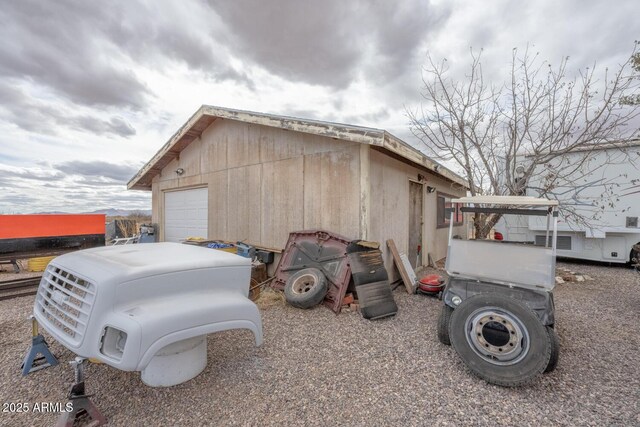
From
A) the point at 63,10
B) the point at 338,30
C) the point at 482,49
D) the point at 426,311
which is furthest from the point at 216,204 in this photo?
the point at 482,49

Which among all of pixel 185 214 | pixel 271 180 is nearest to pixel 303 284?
pixel 271 180

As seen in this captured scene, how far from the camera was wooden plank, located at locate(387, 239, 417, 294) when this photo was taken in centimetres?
555

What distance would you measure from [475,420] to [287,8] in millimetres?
7442

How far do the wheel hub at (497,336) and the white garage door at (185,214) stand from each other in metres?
7.17

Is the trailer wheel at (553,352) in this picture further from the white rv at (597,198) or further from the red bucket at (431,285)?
the white rv at (597,198)

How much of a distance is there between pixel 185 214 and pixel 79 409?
7449 mm

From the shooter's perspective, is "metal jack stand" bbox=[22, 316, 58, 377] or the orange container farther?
the orange container

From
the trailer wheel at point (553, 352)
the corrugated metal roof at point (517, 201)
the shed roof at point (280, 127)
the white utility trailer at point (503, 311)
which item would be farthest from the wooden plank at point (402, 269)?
the trailer wheel at point (553, 352)

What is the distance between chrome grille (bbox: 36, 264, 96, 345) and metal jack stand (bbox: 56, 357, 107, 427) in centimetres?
20

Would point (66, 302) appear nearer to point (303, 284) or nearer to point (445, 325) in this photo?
point (303, 284)

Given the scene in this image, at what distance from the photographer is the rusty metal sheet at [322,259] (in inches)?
181

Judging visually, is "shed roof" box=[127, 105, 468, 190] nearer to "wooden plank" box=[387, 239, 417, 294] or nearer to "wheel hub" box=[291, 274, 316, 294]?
"wooden plank" box=[387, 239, 417, 294]

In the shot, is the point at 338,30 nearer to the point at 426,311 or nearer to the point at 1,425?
the point at 426,311

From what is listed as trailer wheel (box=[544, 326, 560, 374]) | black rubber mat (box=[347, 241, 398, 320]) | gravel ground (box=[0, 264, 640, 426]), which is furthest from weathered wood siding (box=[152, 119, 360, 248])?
trailer wheel (box=[544, 326, 560, 374])
